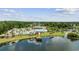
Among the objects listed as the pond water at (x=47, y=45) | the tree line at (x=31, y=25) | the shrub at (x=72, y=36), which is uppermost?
the tree line at (x=31, y=25)

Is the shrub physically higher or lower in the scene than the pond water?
higher

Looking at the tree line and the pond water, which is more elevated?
the tree line

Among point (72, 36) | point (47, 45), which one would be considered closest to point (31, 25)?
point (47, 45)

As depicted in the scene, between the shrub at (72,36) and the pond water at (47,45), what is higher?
the shrub at (72,36)

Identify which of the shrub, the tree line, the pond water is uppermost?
the tree line

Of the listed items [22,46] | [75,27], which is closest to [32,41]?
[22,46]

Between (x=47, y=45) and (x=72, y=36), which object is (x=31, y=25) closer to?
(x=47, y=45)

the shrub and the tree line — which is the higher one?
the tree line
